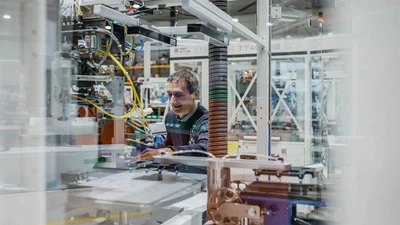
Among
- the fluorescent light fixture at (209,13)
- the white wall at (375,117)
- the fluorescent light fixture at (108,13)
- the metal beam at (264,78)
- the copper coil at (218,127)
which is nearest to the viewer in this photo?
the white wall at (375,117)

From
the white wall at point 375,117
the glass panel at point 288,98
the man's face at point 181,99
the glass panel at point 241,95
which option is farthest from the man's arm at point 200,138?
the glass panel at point 288,98

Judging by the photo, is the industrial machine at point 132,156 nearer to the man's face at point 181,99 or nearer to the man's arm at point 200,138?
the man's arm at point 200,138

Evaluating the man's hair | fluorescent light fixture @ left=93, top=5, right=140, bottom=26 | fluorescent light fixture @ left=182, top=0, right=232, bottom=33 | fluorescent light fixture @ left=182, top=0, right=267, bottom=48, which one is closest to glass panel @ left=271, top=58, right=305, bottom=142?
the man's hair

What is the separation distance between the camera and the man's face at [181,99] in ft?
10.0

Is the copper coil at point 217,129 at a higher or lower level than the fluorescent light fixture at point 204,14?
lower

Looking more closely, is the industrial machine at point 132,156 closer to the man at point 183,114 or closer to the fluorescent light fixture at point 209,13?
the fluorescent light fixture at point 209,13

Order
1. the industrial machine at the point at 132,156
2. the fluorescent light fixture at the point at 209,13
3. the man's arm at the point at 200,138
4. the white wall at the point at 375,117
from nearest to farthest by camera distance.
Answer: the white wall at the point at 375,117
the industrial machine at the point at 132,156
the fluorescent light fixture at the point at 209,13
the man's arm at the point at 200,138

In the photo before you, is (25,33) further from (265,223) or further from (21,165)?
(265,223)

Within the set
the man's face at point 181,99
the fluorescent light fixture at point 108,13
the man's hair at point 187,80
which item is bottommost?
the man's face at point 181,99

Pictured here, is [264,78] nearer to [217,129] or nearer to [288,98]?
[217,129]

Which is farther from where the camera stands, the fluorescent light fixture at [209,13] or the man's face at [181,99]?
the man's face at [181,99]

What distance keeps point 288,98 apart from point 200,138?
2107 millimetres

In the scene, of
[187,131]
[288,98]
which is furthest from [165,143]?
[288,98]

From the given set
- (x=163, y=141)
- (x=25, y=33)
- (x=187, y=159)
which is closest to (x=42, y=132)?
(x=25, y=33)
